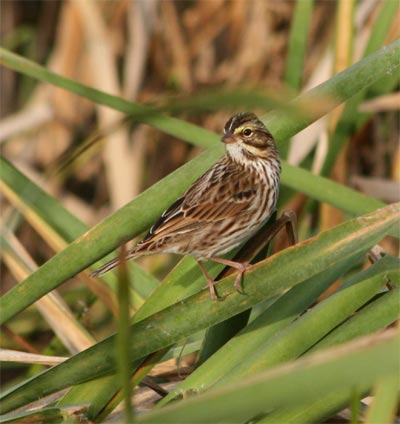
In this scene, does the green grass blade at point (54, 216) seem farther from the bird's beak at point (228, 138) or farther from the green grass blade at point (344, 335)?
the green grass blade at point (344, 335)

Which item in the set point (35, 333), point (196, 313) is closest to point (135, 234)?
point (196, 313)

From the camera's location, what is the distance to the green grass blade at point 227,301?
227 centimetres

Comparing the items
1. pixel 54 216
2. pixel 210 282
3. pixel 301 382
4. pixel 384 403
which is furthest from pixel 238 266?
pixel 301 382

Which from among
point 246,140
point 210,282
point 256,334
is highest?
point 246,140

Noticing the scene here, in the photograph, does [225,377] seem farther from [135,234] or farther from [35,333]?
[35,333]

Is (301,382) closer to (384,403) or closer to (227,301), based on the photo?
(384,403)

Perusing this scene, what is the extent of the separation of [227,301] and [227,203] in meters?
0.81

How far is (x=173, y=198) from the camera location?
A: 264 centimetres

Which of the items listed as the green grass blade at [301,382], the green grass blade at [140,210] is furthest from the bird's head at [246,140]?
the green grass blade at [301,382]

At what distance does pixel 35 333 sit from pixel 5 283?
0.85 meters

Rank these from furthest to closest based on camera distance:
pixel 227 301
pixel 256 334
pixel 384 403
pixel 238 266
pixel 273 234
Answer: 1. pixel 273 234
2. pixel 238 266
3. pixel 256 334
4. pixel 227 301
5. pixel 384 403

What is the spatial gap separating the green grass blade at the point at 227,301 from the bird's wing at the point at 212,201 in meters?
0.54

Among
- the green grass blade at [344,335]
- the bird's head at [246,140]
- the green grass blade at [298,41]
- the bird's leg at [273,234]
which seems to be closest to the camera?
the green grass blade at [344,335]

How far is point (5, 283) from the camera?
5.86m
